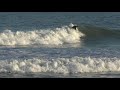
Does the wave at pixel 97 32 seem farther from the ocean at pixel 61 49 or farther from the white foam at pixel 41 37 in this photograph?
the white foam at pixel 41 37

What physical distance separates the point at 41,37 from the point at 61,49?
2.40 metres

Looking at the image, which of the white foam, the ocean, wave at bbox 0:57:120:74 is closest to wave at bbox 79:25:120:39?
the ocean

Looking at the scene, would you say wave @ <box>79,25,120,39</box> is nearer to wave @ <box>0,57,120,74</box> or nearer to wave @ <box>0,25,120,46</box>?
wave @ <box>0,25,120,46</box>

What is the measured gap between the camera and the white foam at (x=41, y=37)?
11734 millimetres

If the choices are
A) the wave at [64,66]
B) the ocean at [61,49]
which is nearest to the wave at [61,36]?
the ocean at [61,49]

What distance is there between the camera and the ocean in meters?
5.52

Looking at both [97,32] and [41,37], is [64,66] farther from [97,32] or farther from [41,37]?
[97,32]

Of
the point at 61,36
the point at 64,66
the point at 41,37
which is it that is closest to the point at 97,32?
the point at 61,36

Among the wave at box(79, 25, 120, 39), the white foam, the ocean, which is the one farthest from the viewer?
the wave at box(79, 25, 120, 39)

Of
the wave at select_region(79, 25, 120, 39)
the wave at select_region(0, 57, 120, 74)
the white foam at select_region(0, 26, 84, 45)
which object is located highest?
the wave at select_region(79, 25, 120, 39)

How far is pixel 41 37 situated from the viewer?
12.2 m
